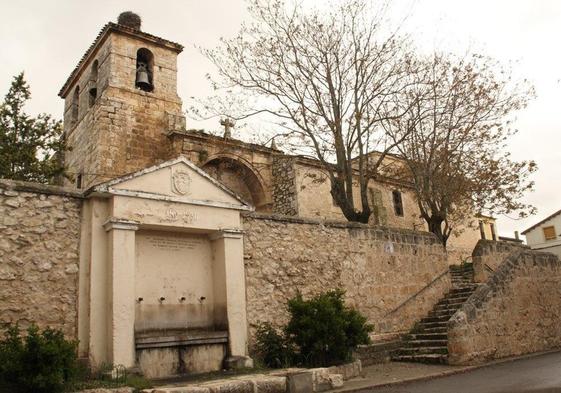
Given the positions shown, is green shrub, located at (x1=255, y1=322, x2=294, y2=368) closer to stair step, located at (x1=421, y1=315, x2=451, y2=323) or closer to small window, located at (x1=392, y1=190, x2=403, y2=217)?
stair step, located at (x1=421, y1=315, x2=451, y2=323)

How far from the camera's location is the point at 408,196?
26672 mm

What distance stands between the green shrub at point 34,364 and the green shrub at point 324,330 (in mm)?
4025

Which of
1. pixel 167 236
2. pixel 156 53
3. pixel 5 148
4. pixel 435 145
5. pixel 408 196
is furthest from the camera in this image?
pixel 408 196

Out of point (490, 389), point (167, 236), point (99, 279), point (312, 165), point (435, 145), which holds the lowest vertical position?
point (490, 389)

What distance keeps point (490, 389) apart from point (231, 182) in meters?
14.4

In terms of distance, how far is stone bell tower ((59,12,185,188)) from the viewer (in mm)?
17938

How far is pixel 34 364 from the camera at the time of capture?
5.82m

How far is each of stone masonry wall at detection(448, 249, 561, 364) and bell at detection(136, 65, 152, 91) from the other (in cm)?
1391

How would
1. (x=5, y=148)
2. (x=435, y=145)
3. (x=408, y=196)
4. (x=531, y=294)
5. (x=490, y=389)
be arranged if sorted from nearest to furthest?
(x=490, y=389) → (x=531, y=294) → (x=435, y=145) → (x=5, y=148) → (x=408, y=196)

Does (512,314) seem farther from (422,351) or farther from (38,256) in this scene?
(38,256)

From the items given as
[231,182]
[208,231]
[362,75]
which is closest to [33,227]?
[208,231]

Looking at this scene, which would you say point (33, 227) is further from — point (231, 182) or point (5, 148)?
Answer: point (231, 182)

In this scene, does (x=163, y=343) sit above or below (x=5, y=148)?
below

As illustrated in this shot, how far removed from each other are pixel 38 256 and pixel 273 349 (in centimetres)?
423
